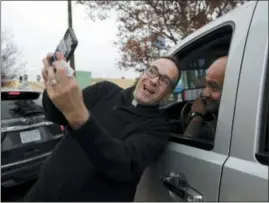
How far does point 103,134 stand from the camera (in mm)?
1562

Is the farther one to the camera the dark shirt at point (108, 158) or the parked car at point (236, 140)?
the dark shirt at point (108, 158)

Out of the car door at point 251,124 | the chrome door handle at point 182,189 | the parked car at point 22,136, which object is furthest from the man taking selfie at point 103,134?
the parked car at point 22,136

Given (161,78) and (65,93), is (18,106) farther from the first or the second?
(65,93)

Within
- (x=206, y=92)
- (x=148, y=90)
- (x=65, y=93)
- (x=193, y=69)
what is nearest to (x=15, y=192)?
(x=193, y=69)

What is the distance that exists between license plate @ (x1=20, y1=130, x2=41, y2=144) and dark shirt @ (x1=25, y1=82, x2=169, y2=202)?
281 centimetres

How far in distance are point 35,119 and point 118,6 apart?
9.74 m

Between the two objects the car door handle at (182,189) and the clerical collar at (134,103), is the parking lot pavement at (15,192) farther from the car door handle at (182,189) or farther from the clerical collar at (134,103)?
the car door handle at (182,189)

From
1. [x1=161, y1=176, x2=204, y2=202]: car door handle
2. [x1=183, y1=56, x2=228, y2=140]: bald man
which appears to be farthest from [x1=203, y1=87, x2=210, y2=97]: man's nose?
[x1=161, y1=176, x2=204, y2=202]: car door handle

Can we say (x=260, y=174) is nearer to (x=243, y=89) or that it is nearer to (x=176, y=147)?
(x=243, y=89)

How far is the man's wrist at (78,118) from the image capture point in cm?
150

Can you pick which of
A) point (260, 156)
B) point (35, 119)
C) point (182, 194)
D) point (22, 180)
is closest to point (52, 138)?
point (35, 119)

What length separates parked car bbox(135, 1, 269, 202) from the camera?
4.45ft

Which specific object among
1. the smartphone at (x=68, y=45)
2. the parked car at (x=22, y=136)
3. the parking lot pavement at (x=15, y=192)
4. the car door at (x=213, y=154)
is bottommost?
the parking lot pavement at (x=15, y=192)

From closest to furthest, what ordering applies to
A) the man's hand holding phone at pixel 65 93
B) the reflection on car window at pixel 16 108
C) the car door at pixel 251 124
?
the car door at pixel 251 124 → the man's hand holding phone at pixel 65 93 → the reflection on car window at pixel 16 108
